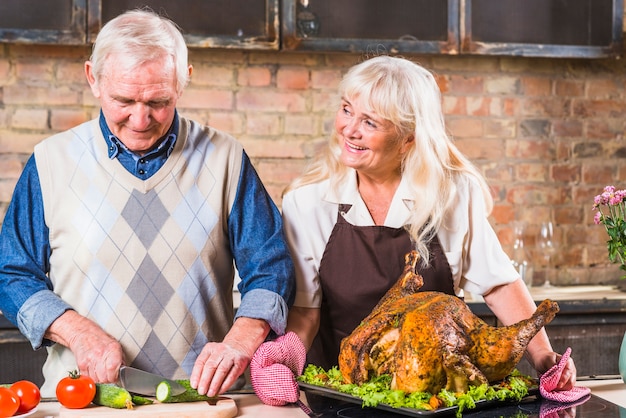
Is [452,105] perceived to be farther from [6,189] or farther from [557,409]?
[557,409]

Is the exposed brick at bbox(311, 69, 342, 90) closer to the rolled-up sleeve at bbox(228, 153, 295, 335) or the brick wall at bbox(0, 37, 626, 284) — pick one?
the brick wall at bbox(0, 37, 626, 284)

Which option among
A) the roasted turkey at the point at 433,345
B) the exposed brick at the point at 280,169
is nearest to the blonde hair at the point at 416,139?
the roasted turkey at the point at 433,345

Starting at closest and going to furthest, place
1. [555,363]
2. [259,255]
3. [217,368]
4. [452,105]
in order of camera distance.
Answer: [217,368] < [555,363] < [259,255] < [452,105]

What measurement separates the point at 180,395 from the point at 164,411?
6 cm

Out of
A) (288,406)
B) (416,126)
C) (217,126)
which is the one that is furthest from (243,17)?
(288,406)

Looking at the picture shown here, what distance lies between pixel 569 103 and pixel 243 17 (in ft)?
4.92

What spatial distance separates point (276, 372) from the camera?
71.4 inches

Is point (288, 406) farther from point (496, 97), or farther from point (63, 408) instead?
point (496, 97)

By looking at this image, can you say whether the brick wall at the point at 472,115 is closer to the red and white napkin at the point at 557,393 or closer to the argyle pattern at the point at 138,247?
the argyle pattern at the point at 138,247

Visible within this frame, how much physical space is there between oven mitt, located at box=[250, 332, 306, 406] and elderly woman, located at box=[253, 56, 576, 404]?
0.27 meters

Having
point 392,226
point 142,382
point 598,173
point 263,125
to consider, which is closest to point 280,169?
point 263,125

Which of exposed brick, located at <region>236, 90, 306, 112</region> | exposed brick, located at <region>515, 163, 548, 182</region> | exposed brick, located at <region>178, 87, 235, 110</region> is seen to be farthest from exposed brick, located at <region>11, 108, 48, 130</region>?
exposed brick, located at <region>515, 163, 548, 182</region>

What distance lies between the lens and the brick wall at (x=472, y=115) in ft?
11.8

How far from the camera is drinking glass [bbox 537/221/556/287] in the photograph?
387 cm
